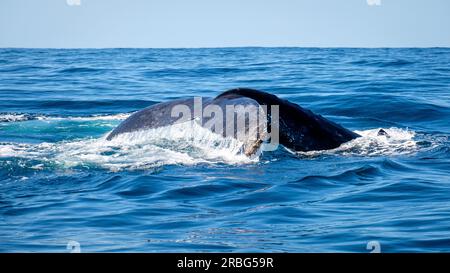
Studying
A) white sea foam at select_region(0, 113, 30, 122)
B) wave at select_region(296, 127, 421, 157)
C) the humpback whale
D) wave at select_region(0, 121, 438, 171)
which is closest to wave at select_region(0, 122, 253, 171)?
wave at select_region(0, 121, 438, 171)

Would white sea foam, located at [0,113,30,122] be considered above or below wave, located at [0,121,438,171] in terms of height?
below

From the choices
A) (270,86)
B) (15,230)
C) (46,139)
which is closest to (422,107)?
(270,86)

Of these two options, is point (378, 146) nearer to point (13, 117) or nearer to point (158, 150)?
point (158, 150)

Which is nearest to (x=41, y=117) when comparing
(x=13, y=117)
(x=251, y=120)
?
(x=13, y=117)

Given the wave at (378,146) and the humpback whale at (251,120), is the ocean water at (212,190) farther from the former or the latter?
the humpback whale at (251,120)

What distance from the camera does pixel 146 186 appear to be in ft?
26.1

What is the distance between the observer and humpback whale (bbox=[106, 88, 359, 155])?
27.2ft

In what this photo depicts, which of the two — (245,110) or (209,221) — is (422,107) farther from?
(209,221)

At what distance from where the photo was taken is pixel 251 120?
8.20 meters

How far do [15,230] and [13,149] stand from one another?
13.7ft

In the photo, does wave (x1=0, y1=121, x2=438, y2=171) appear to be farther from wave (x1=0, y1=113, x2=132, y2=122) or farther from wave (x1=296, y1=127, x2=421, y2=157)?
wave (x1=0, y1=113, x2=132, y2=122)

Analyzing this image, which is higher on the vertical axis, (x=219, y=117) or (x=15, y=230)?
(x=219, y=117)

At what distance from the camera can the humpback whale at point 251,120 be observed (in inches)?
327

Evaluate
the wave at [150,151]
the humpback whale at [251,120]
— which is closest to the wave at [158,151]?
the wave at [150,151]
